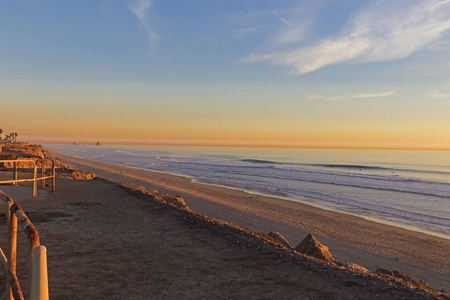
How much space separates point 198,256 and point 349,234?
7.98 meters

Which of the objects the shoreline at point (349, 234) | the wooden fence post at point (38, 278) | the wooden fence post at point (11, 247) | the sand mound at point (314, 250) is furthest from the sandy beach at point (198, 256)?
the wooden fence post at point (38, 278)

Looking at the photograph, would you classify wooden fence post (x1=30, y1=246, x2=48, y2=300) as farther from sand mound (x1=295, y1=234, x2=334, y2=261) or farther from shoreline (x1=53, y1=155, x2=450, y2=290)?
shoreline (x1=53, y1=155, x2=450, y2=290)

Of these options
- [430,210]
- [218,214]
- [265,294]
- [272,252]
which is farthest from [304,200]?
[265,294]

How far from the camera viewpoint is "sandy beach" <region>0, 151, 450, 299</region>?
4.85 meters

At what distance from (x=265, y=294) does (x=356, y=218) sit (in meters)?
12.3

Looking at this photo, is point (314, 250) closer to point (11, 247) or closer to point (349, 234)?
point (349, 234)

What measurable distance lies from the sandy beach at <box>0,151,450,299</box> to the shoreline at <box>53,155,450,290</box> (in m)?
0.04

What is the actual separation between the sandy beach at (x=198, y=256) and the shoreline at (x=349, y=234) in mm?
43

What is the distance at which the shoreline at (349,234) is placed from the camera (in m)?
9.12

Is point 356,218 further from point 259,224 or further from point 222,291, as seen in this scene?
point 222,291

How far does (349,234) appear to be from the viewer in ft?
40.5

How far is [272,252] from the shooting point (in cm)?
654

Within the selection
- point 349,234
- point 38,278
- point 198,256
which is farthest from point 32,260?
point 349,234

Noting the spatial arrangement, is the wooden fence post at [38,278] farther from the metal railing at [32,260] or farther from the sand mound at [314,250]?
the sand mound at [314,250]
